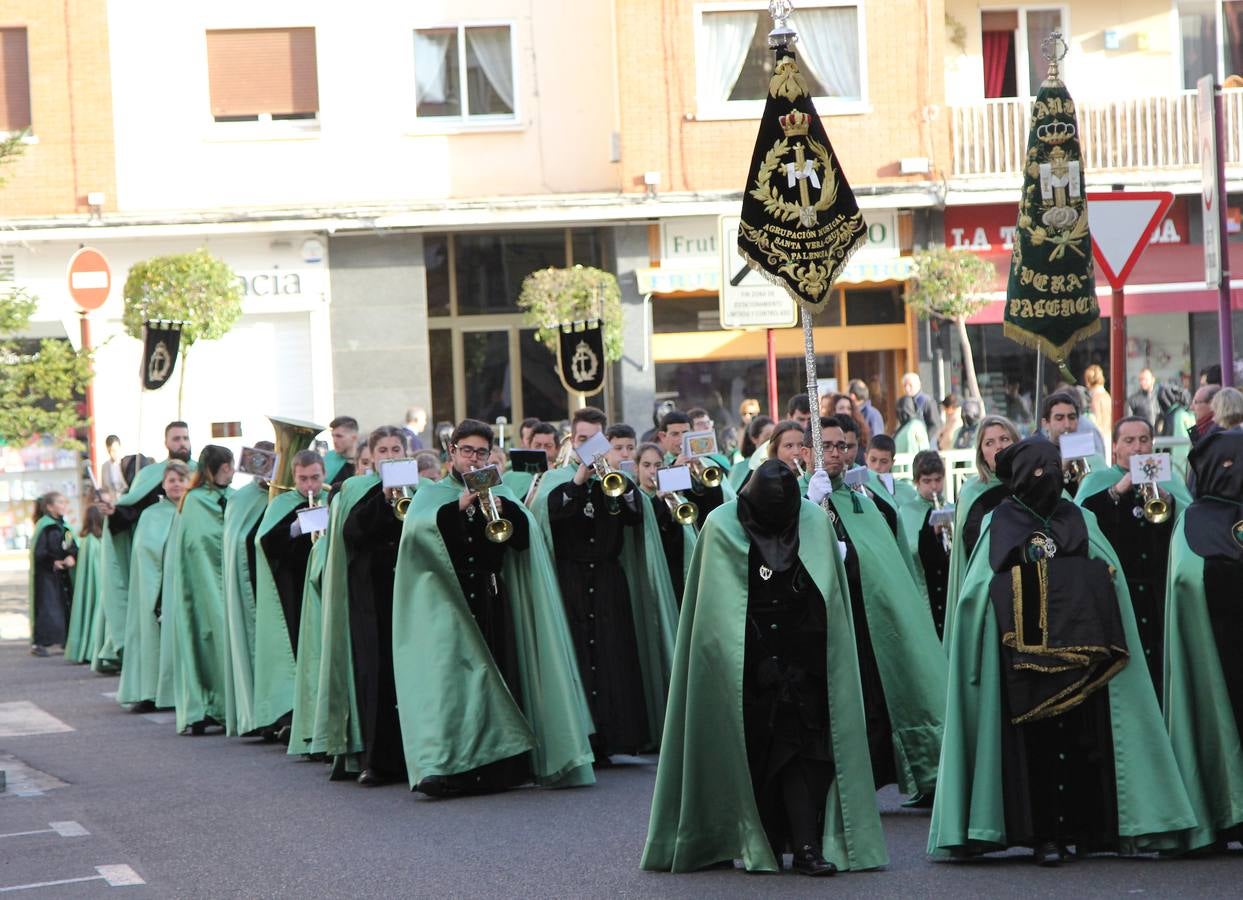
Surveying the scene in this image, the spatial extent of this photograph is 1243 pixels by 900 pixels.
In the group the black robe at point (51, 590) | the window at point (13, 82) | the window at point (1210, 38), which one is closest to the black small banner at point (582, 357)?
the black robe at point (51, 590)

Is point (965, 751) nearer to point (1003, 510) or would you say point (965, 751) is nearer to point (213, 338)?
point (1003, 510)

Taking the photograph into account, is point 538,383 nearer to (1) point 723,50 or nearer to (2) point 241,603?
(1) point 723,50

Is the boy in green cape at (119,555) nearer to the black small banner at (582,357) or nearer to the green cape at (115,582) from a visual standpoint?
the green cape at (115,582)

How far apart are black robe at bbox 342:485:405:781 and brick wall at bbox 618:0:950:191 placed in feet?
56.6

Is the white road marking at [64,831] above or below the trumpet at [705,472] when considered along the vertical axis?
below

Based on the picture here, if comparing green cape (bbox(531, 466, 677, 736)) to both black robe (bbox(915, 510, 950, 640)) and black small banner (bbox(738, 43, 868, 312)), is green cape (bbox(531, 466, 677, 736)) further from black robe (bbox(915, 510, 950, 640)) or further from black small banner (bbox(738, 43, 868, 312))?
black small banner (bbox(738, 43, 868, 312))

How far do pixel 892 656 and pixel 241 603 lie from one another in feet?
18.6

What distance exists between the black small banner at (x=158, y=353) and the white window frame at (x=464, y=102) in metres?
9.33

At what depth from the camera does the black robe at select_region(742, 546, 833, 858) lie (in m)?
8.02

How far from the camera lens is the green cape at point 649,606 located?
12008mm

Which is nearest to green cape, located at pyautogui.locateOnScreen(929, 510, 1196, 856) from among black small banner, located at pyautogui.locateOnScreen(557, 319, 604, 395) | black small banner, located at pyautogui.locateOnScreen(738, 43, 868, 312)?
black small banner, located at pyautogui.locateOnScreen(738, 43, 868, 312)

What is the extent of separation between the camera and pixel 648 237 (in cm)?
2836

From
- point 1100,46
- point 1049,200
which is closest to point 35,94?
point 1100,46

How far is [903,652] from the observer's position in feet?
32.2
